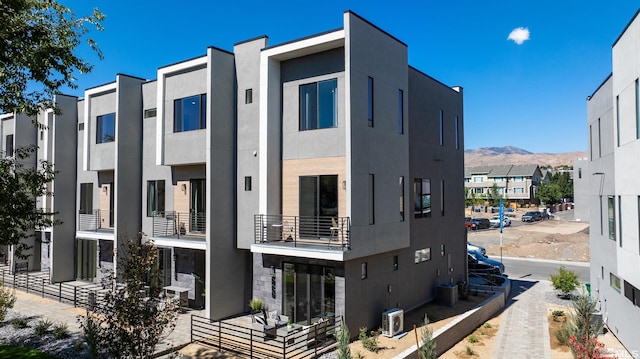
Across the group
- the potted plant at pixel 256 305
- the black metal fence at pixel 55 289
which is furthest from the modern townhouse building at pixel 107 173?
the potted plant at pixel 256 305

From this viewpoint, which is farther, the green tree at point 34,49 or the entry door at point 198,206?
the entry door at point 198,206

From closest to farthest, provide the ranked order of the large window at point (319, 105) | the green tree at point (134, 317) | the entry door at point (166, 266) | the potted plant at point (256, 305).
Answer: the green tree at point (134, 317) < the large window at point (319, 105) < the potted plant at point (256, 305) < the entry door at point (166, 266)

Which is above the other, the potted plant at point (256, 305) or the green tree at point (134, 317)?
the green tree at point (134, 317)

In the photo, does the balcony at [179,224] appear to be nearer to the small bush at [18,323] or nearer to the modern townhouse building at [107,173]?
the modern townhouse building at [107,173]

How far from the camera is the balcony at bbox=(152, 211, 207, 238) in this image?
1750cm

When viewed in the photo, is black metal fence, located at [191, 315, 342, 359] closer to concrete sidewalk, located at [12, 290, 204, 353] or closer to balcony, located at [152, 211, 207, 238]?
concrete sidewalk, located at [12, 290, 204, 353]

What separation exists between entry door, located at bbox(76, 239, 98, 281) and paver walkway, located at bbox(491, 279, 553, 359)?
20.3 metres

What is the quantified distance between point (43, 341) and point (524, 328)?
18.0 meters

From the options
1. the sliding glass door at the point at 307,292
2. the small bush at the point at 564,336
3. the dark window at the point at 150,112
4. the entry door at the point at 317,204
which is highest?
the dark window at the point at 150,112

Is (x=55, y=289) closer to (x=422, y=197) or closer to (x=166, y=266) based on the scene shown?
(x=166, y=266)

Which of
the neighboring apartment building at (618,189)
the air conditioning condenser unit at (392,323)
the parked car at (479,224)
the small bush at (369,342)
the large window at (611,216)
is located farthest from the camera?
the parked car at (479,224)

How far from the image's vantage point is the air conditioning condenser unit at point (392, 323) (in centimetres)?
1362

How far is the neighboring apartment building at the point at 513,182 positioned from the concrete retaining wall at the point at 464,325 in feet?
236

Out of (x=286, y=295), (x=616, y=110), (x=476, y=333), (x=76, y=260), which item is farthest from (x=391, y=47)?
(x=76, y=260)
